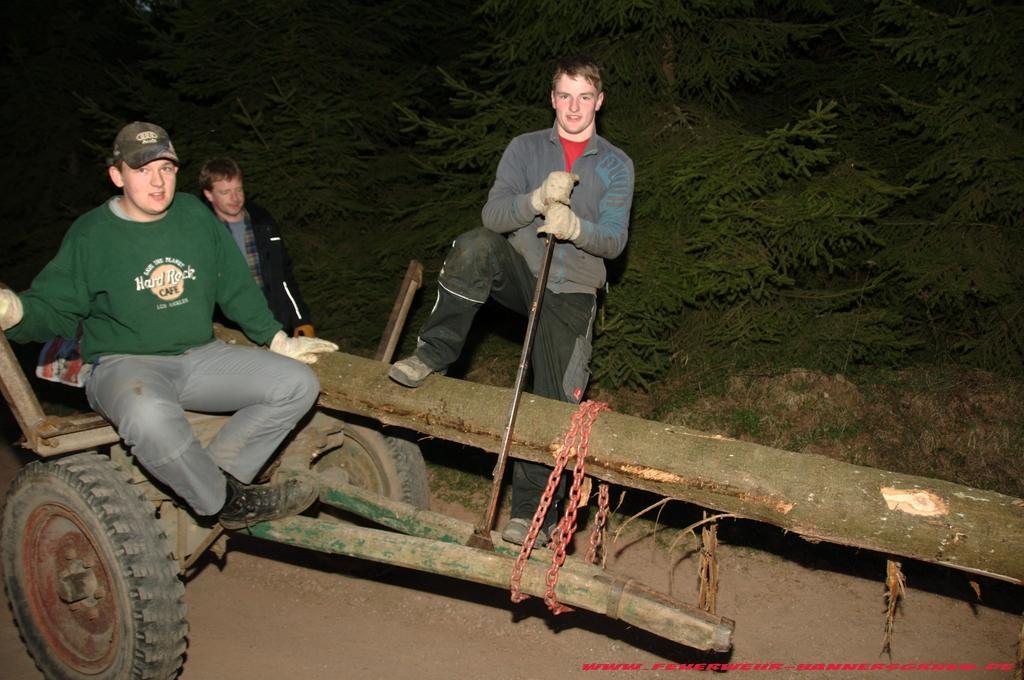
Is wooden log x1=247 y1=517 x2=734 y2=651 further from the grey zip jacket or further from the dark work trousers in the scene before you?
the grey zip jacket

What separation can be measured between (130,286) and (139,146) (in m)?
0.70

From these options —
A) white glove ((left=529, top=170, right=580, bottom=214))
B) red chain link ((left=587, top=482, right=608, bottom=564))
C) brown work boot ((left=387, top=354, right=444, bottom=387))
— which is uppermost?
white glove ((left=529, top=170, right=580, bottom=214))

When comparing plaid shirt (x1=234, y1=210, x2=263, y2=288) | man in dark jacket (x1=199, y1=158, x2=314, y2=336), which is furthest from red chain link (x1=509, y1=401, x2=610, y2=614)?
plaid shirt (x1=234, y1=210, x2=263, y2=288)

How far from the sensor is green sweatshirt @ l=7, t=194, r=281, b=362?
3791 mm

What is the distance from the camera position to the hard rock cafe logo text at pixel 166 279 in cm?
392

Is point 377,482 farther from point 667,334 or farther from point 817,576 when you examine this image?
point 667,334

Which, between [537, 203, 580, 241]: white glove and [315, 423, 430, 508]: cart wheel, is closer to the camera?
[537, 203, 580, 241]: white glove

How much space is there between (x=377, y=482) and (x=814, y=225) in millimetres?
4241

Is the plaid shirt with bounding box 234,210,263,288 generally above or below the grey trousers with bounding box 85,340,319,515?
above

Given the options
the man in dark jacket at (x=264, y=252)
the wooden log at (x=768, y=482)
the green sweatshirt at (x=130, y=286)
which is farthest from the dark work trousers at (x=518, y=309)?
the man in dark jacket at (x=264, y=252)

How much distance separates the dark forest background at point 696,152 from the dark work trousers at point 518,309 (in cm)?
272

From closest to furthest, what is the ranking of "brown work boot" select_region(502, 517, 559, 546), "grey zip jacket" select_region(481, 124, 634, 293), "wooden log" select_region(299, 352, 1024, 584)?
"wooden log" select_region(299, 352, 1024, 584) → "brown work boot" select_region(502, 517, 559, 546) → "grey zip jacket" select_region(481, 124, 634, 293)

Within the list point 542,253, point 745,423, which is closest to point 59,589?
point 542,253

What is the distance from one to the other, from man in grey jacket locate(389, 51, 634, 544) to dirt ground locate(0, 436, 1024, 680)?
105 cm
